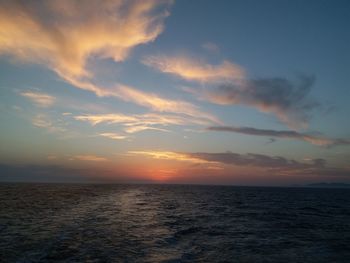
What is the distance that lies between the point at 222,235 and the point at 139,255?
1013cm

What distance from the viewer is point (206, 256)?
61.0 feet

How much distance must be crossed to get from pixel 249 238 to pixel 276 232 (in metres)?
4.71

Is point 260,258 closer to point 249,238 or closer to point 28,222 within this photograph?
point 249,238

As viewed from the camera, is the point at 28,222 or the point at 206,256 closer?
the point at 206,256

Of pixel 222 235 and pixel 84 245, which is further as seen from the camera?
pixel 222 235

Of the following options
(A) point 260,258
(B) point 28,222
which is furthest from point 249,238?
(B) point 28,222

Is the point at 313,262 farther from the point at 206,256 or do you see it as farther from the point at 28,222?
the point at 28,222

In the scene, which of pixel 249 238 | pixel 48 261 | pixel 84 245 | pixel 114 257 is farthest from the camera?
pixel 249 238

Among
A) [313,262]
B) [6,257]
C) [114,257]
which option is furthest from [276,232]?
[6,257]

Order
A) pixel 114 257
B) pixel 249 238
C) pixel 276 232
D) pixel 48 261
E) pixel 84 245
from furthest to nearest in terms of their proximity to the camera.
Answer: pixel 276 232
pixel 249 238
pixel 84 245
pixel 114 257
pixel 48 261


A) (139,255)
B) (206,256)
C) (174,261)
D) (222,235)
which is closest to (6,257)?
(139,255)

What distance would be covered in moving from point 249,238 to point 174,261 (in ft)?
33.0

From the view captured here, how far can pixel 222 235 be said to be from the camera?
26.0m

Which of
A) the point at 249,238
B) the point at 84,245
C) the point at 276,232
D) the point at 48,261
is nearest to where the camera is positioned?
the point at 48,261
